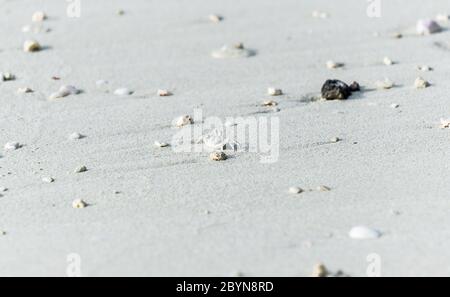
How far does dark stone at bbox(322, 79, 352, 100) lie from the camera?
3.04 m

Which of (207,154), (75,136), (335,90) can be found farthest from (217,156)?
(335,90)

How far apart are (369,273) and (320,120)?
3.27 feet

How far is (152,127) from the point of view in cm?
291

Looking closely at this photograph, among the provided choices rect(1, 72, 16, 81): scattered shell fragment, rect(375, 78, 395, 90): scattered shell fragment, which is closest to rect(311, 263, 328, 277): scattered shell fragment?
rect(375, 78, 395, 90): scattered shell fragment

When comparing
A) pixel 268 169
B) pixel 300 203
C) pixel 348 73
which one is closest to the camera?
pixel 300 203

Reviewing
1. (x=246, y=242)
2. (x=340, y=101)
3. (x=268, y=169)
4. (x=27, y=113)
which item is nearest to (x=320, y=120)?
(x=340, y=101)

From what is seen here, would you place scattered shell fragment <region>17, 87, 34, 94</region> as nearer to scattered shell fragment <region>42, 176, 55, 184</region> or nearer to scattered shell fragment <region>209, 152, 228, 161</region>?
scattered shell fragment <region>42, 176, 55, 184</region>

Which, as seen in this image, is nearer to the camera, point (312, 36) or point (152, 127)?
point (152, 127)

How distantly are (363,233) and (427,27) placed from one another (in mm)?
1768

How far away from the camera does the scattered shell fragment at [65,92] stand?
126 inches

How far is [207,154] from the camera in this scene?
8.81 ft

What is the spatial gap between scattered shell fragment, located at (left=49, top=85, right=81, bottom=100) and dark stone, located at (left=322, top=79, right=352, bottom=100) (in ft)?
3.19

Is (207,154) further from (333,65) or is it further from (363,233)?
(333,65)

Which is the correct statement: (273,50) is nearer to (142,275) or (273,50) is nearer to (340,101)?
(340,101)
